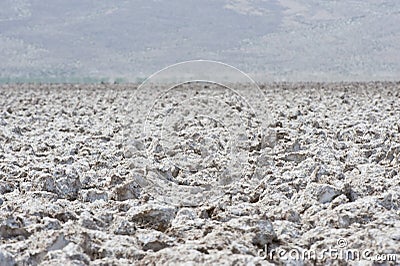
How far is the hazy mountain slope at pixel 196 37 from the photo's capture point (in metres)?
74.9

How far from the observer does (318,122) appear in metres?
8.99

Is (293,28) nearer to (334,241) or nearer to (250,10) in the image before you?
(250,10)

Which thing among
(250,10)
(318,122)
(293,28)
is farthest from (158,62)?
(318,122)

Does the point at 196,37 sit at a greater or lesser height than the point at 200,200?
greater

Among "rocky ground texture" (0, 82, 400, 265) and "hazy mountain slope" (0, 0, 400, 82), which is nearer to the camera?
"rocky ground texture" (0, 82, 400, 265)

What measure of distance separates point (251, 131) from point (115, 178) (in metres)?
3.07

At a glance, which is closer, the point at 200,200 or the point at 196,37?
the point at 200,200

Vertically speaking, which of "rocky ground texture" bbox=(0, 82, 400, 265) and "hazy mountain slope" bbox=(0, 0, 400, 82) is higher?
"hazy mountain slope" bbox=(0, 0, 400, 82)

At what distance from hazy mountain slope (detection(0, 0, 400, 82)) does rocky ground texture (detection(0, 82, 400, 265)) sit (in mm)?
58346

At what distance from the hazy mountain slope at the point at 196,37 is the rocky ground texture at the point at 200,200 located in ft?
191

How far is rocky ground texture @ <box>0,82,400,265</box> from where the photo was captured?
311 centimetres

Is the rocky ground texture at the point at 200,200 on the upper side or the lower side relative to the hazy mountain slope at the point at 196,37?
lower

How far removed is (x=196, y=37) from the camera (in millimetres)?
91375

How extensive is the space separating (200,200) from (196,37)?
8749 centimetres
